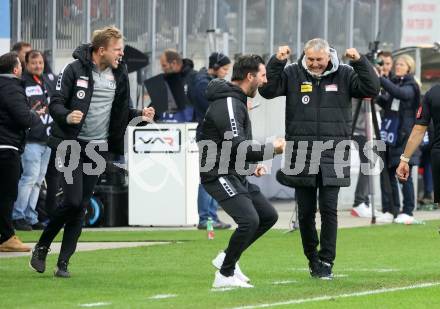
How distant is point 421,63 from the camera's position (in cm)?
2500

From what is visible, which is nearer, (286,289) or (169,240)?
(286,289)

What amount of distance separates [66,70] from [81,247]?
391 cm

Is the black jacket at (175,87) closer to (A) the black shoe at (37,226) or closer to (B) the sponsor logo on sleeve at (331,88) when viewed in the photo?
(A) the black shoe at (37,226)

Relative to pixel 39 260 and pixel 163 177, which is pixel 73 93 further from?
pixel 163 177

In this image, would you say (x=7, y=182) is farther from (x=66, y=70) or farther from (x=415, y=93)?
(x=415, y=93)

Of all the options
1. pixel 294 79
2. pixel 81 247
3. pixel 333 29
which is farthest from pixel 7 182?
pixel 333 29

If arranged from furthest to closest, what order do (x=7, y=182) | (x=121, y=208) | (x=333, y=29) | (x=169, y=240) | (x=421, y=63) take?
(x=333, y=29) < (x=421, y=63) < (x=121, y=208) < (x=169, y=240) < (x=7, y=182)

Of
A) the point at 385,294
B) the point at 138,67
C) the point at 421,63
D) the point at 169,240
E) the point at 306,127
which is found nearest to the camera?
the point at 385,294

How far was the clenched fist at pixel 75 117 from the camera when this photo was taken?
12078mm

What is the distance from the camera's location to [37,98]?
60.5 ft

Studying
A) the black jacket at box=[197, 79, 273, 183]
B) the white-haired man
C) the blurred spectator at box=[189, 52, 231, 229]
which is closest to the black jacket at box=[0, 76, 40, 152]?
the blurred spectator at box=[189, 52, 231, 229]

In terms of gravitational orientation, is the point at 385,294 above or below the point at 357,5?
below

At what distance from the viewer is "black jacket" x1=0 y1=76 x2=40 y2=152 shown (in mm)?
15641

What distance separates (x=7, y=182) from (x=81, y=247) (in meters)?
1.13
